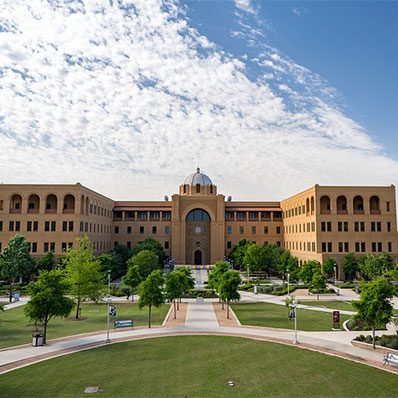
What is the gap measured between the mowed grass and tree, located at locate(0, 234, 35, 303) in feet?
82.1

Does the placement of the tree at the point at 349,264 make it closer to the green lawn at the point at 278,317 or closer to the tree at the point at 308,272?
the tree at the point at 308,272

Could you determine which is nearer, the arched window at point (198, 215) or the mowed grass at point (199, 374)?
the mowed grass at point (199, 374)

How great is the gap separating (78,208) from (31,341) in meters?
33.2

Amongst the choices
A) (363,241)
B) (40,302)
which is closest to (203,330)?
(40,302)

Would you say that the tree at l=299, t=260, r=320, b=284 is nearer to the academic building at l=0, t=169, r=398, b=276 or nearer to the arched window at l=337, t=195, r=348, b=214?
the academic building at l=0, t=169, r=398, b=276

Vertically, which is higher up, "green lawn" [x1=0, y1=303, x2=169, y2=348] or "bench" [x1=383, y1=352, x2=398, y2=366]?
"bench" [x1=383, y1=352, x2=398, y2=366]

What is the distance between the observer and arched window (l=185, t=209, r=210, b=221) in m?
72.7

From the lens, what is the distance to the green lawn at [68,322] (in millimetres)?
21938

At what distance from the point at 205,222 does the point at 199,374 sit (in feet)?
189

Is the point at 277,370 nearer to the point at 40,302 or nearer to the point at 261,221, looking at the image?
the point at 40,302

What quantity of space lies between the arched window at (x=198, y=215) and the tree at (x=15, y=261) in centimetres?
3494

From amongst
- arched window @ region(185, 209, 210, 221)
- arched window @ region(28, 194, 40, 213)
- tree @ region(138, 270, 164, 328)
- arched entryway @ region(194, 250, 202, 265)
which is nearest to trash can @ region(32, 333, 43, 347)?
tree @ region(138, 270, 164, 328)

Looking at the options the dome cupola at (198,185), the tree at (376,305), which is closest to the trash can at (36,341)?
the tree at (376,305)

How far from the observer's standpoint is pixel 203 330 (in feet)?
75.8
